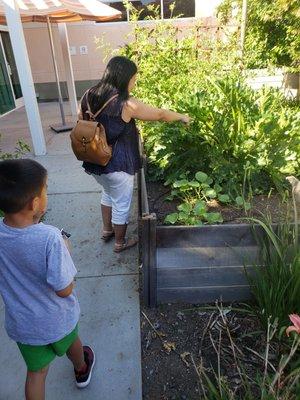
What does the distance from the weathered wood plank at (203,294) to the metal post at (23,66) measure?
4287mm

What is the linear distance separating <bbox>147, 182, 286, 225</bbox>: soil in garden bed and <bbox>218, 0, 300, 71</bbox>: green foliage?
164 inches

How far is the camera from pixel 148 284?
2311 millimetres

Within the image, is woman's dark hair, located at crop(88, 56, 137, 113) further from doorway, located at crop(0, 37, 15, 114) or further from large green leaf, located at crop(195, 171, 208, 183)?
doorway, located at crop(0, 37, 15, 114)

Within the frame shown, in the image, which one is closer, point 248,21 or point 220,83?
point 220,83

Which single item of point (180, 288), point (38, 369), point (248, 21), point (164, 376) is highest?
point (248, 21)

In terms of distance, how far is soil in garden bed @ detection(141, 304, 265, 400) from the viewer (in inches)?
74.9

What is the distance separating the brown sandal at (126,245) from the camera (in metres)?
3.08

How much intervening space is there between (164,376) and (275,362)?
64 centimetres

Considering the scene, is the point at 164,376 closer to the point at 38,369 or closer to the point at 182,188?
the point at 38,369

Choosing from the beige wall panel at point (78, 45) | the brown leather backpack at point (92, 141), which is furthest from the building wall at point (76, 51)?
the brown leather backpack at point (92, 141)

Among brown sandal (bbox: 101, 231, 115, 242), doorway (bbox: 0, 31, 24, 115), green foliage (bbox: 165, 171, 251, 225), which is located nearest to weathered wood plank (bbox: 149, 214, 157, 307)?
green foliage (bbox: 165, 171, 251, 225)

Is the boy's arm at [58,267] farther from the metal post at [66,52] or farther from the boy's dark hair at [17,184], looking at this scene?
the metal post at [66,52]

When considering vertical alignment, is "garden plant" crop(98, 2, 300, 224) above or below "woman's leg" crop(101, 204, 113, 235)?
above

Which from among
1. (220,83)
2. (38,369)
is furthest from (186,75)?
(38,369)
